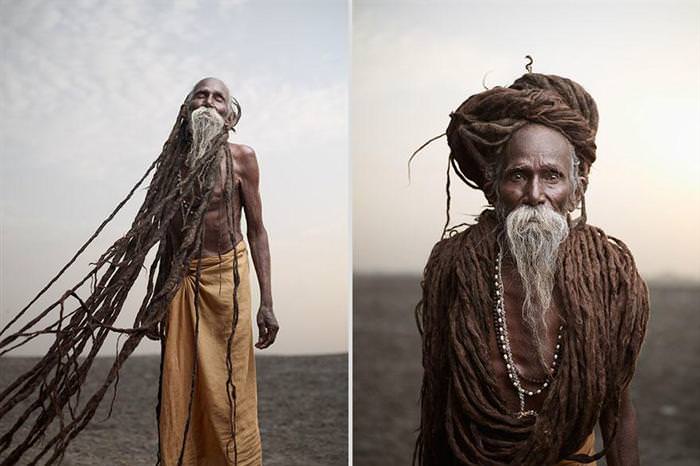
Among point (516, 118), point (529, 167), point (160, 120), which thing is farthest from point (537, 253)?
point (160, 120)

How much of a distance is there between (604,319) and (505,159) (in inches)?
21.5

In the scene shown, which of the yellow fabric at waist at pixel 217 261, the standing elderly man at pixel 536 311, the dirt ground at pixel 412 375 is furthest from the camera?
the yellow fabric at waist at pixel 217 261

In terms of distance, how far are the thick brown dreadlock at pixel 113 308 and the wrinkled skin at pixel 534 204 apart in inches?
34.2

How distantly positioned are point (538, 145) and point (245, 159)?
96 cm

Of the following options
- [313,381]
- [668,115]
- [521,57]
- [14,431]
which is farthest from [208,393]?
[668,115]

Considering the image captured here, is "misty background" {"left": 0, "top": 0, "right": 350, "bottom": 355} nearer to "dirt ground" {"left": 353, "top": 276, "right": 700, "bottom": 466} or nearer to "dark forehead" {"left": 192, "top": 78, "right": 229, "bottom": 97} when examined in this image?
"dark forehead" {"left": 192, "top": 78, "right": 229, "bottom": 97}

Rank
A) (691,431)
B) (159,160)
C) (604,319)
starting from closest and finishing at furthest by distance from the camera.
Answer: (604,319)
(691,431)
(159,160)

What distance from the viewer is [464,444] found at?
2.41 m

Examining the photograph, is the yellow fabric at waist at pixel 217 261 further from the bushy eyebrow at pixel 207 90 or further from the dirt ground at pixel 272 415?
the bushy eyebrow at pixel 207 90

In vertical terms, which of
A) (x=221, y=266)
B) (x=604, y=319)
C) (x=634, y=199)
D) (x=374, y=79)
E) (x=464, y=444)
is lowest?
(x=464, y=444)

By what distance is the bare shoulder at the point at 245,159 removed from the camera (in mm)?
2732

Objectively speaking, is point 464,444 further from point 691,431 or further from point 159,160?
point 159,160

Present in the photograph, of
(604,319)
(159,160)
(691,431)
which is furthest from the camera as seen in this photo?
(159,160)

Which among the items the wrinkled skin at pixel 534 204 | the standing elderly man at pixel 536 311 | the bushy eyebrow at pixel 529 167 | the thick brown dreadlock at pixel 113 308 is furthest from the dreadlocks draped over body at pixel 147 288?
the bushy eyebrow at pixel 529 167
